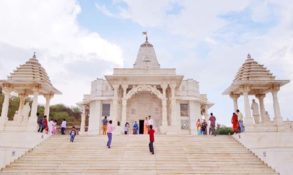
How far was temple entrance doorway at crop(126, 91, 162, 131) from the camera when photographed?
79.5 feet

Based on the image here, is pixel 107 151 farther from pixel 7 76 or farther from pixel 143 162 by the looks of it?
pixel 7 76

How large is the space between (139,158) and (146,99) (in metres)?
13.0

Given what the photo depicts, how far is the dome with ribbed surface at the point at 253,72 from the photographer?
16.1 meters

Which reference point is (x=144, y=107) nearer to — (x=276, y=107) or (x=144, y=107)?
(x=144, y=107)

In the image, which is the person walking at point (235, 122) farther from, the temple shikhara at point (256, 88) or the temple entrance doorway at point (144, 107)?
the temple entrance doorway at point (144, 107)

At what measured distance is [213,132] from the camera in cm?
1798

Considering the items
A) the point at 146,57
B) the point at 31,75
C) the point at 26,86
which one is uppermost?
the point at 146,57

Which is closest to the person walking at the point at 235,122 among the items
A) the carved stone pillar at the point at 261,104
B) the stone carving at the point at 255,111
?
the stone carving at the point at 255,111

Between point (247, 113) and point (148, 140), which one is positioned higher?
point (247, 113)

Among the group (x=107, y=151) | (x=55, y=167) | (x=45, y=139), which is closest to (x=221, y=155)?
(x=107, y=151)

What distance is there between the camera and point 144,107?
24.4 meters

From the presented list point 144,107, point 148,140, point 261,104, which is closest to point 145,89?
point 144,107

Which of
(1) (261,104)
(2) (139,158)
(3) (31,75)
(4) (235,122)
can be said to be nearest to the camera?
(2) (139,158)

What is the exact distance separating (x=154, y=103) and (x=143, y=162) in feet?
44.2
